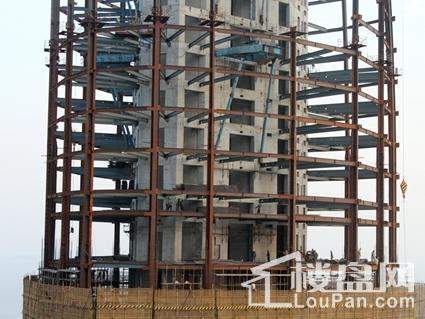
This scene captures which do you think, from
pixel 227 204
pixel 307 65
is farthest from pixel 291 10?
pixel 227 204

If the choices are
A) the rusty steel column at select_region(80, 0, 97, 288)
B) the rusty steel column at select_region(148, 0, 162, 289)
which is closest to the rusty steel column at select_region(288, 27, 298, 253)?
the rusty steel column at select_region(148, 0, 162, 289)

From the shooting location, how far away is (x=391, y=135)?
67.3 m

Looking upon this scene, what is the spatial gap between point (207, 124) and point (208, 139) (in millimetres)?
6439

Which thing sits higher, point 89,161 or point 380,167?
point 380,167

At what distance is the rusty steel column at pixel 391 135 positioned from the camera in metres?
66.3

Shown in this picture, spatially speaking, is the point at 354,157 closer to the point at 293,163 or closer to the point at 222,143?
the point at 293,163

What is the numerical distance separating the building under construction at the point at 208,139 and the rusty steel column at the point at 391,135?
118mm

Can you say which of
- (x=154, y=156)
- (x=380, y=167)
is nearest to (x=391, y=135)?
(x=380, y=167)

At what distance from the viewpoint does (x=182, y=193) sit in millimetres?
50875

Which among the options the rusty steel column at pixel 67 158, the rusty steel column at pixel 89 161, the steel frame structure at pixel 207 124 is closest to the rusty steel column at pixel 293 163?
the steel frame structure at pixel 207 124

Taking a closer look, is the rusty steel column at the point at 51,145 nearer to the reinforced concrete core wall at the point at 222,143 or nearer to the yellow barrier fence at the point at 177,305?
the reinforced concrete core wall at the point at 222,143

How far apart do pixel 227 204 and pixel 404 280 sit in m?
15.3

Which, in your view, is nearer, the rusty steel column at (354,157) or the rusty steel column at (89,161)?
the rusty steel column at (89,161)

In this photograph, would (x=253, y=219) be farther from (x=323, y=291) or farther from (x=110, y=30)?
(x=110, y=30)
